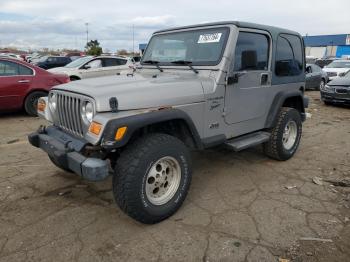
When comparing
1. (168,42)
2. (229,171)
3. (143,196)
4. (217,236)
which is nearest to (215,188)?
(229,171)

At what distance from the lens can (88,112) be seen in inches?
126

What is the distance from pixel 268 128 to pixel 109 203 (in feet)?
8.39

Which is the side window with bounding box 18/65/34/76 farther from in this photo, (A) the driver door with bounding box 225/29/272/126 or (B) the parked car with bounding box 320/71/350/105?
(B) the parked car with bounding box 320/71/350/105

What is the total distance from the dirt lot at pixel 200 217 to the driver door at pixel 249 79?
3.06 feet

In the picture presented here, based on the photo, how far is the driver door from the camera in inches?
161

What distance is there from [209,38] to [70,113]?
1.91 m

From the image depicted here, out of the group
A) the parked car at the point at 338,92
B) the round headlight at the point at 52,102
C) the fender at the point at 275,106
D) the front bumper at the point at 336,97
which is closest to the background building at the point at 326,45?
the parked car at the point at 338,92

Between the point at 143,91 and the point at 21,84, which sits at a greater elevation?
the point at 143,91

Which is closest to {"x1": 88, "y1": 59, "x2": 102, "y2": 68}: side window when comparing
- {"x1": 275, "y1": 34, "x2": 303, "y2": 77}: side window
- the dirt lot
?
the dirt lot

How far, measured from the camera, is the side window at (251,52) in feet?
13.5

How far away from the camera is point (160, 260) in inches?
114

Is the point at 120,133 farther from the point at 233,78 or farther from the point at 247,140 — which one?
the point at 247,140

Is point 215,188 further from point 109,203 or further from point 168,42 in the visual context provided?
point 168,42

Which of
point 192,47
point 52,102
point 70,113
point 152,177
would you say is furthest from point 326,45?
point 70,113
